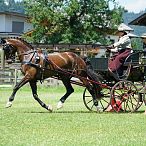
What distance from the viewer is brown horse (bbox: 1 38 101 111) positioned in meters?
15.4

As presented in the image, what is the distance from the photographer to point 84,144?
944 cm

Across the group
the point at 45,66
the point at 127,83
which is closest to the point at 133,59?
the point at 127,83

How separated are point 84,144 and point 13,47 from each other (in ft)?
22.7

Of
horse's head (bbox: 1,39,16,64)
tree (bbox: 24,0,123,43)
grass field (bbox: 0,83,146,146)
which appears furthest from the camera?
tree (bbox: 24,0,123,43)

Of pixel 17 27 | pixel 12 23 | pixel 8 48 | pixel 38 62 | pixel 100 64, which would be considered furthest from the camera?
pixel 17 27

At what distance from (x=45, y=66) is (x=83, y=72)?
1.18m

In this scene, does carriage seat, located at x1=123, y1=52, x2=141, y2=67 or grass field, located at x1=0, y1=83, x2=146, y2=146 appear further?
carriage seat, located at x1=123, y1=52, x2=141, y2=67

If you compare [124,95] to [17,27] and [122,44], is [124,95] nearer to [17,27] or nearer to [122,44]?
[122,44]

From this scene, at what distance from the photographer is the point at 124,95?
1559cm

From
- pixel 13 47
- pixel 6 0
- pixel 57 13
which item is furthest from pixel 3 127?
pixel 6 0

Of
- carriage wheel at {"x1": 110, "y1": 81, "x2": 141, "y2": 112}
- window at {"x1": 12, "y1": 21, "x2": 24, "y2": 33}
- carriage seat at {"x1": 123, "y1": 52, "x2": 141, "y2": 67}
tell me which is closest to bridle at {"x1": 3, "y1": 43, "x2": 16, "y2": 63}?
carriage wheel at {"x1": 110, "y1": 81, "x2": 141, "y2": 112}

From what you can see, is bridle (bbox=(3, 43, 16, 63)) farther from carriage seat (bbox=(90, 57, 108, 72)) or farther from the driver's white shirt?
the driver's white shirt

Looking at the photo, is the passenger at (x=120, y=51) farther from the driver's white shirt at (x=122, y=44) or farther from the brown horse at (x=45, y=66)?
the brown horse at (x=45, y=66)

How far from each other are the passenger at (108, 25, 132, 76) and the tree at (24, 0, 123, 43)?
127 feet
